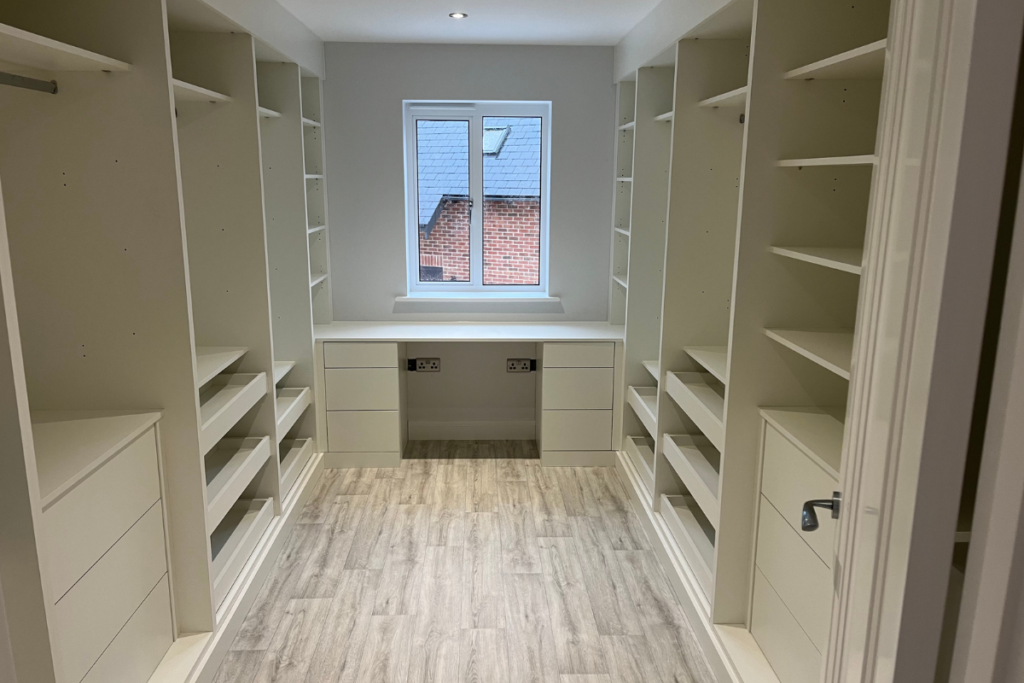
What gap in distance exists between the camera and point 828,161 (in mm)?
1893

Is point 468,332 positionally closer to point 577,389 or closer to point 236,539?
point 577,389

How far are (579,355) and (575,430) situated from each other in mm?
443

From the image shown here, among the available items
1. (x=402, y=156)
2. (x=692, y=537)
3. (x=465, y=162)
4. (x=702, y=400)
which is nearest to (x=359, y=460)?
(x=402, y=156)

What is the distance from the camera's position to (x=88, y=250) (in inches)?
83.0

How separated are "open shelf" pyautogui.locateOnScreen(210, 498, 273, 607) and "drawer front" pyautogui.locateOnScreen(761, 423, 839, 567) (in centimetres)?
187

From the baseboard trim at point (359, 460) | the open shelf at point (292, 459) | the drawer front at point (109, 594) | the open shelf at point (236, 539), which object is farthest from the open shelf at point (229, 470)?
the baseboard trim at point (359, 460)

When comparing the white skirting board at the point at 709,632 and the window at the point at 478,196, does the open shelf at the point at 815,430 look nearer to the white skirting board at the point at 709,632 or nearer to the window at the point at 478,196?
the white skirting board at the point at 709,632

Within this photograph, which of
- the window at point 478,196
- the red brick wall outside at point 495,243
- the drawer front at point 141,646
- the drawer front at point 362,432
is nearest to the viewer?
the drawer front at point 141,646

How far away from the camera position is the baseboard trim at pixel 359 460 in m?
4.19

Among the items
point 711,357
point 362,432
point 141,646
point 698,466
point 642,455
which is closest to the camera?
point 141,646

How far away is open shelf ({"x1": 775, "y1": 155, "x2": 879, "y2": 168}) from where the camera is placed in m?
1.69

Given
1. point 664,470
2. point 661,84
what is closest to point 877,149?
point 664,470

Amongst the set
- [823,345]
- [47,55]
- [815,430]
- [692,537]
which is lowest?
[692,537]

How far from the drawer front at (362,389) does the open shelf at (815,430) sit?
2.28 metres
